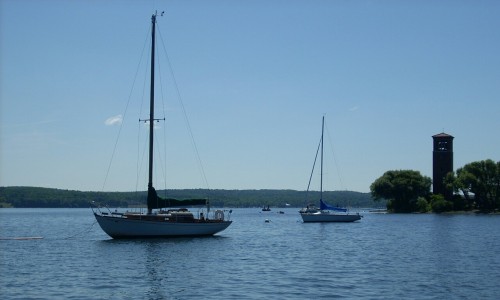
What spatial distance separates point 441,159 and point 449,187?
1202 centimetres

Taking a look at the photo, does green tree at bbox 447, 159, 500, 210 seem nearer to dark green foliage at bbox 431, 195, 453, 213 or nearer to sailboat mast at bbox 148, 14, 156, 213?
dark green foliage at bbox 431, 195, 453, 213

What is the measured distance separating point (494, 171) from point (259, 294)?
123438 mm

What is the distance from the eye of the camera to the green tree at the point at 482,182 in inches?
5581

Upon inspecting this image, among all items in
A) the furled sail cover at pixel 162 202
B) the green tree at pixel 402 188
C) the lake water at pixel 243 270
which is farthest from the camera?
the green tree at pixel 402 188

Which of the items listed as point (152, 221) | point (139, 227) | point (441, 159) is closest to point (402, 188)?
point (441, 159)

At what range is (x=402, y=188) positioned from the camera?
156 metres

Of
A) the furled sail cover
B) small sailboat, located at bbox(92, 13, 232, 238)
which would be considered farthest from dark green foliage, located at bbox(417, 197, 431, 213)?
small sailboat, located at bbox(92, 13, 232, 238)

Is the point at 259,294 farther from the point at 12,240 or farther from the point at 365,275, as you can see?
the point at 12,240

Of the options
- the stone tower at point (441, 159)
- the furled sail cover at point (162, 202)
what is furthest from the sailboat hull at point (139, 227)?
the stone tower at point (441, 159)

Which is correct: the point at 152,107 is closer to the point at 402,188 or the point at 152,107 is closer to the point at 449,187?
the point at 449,187

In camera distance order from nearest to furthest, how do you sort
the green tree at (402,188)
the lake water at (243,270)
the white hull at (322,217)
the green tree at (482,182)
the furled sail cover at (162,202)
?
the lake water at (243,270), the furled sail cover at (162,202), the white hull at (322,217), the green tree at (482,182), the green tree at (402,188)

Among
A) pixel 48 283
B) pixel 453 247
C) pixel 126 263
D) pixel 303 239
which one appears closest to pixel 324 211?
A: pixel 303 239

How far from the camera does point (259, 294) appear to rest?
1123 inches

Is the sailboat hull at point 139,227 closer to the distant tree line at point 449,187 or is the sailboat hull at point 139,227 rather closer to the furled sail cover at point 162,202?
the furled sail cover at point 162,202
